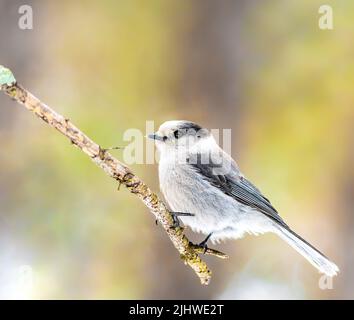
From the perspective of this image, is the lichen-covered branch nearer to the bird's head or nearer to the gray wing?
the gray wing

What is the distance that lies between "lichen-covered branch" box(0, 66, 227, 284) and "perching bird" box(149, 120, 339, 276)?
410mm

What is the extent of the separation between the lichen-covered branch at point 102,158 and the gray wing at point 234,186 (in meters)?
0.67

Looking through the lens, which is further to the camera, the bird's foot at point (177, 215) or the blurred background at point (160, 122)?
the blurred background at point (160, 122)

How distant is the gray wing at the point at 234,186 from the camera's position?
413 centimetres

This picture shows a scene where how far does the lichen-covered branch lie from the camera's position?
2.53 metres

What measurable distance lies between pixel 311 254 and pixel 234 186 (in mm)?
764

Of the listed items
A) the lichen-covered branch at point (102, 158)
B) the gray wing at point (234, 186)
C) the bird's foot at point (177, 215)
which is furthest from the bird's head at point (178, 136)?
the lichen-covered branch at point (102, 158)

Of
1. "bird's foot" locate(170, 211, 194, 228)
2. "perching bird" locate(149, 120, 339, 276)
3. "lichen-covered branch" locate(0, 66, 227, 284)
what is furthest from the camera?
"perching bird" locate(149, 120, 339, 276)

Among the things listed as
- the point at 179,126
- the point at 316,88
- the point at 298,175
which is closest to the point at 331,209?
the point at 298,175

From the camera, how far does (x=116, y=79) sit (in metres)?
6.93

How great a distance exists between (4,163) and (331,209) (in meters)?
3.77

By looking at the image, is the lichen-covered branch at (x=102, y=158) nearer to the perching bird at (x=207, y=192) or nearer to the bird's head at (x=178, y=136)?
the perching bird at (x=207, y=192)

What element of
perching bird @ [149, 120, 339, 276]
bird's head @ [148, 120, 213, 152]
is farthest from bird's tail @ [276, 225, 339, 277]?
bird's head @ [148, 120, 213, 152]
